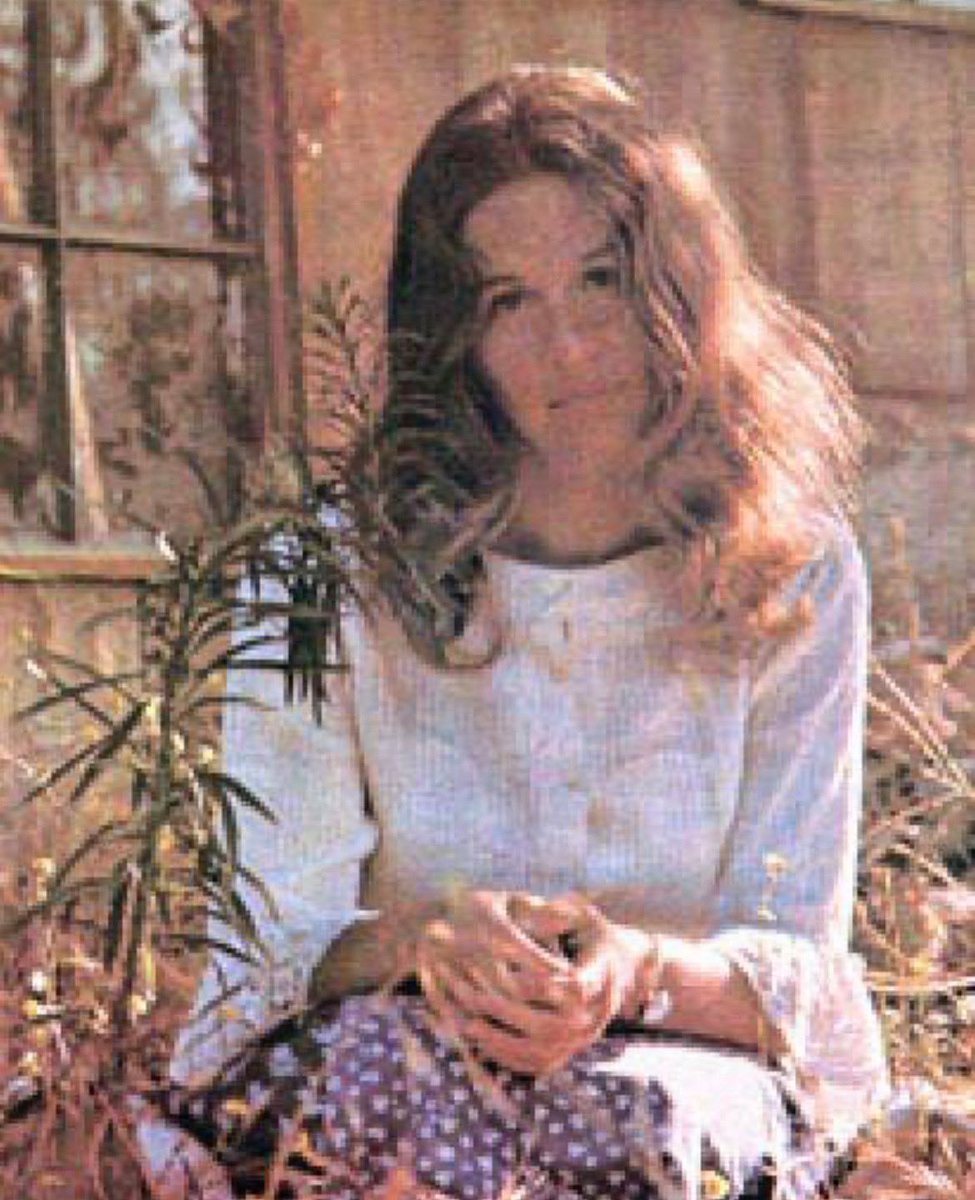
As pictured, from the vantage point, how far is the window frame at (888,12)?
693 cm

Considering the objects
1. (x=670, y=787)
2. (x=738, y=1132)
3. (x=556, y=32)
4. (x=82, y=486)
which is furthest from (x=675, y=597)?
(x=556, y=32)

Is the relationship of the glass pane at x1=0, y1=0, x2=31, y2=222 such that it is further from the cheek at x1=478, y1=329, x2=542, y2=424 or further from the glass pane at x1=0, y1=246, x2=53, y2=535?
the cheek at x1=478, y1=329, x2=542, y2=424

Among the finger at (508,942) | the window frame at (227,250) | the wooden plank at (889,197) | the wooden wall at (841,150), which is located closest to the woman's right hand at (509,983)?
the finger at (508,942)

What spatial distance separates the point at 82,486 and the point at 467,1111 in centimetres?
320

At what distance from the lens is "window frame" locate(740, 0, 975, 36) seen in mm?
6930

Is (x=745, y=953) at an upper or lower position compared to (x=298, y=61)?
lower

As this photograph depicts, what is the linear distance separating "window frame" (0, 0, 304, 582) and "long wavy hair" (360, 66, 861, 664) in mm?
2548

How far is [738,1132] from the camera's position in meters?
3.11

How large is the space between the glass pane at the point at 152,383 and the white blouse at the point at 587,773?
2703 millimetres

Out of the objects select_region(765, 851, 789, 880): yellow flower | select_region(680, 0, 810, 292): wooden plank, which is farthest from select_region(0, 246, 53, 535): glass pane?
select_region(765, 851, 789, 880): yellow flower

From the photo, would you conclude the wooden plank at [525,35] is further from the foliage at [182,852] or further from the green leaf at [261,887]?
the green leaf at [261,887]

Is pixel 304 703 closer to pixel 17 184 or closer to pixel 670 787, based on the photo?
pixel 670 787

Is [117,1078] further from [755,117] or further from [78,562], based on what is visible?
[755,117]

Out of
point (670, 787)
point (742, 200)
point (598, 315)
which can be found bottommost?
point (670, 787)
